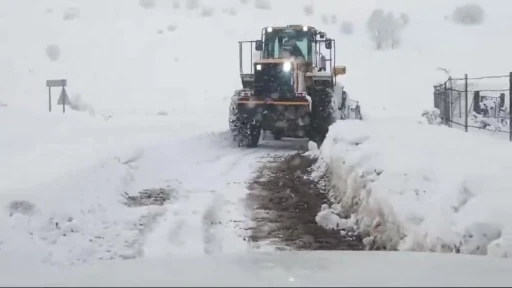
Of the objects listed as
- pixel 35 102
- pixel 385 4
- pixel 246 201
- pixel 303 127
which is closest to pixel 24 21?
pixel 35 102

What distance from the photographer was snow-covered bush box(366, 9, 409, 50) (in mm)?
64125

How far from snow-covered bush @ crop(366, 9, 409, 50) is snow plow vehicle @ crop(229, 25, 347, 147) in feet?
148

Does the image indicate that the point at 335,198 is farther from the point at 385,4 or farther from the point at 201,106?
the point at 385,4

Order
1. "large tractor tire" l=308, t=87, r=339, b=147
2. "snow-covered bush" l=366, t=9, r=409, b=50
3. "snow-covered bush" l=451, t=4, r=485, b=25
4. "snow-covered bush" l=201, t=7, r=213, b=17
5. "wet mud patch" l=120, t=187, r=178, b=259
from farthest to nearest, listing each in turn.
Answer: "snow-covered bush" l=201, t=7, r=213, b=17 → "snow-covered bush" l=451, t=4, r=485, b=25 → "snow-covered bush" l=366, t=9, r=409, b=50 → "large tractor tire" l=308, t=87, r=339, b=147 → "wet mud patch" l=120, t=187, r=178, b=259

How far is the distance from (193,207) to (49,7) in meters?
66.6

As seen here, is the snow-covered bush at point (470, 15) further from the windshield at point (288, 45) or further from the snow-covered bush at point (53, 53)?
the windshield at point (288, 45)

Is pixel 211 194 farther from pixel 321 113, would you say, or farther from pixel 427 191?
pixel 321 113

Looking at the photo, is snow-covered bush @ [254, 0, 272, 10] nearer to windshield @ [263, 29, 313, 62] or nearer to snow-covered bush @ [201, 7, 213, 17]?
snow-covered bush @ [201, 7, 213, 17]

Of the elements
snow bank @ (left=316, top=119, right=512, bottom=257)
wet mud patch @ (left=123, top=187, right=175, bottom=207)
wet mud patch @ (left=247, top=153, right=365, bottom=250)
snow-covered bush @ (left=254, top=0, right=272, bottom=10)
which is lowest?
wet mud patch @ (left=247, top=153, right=365, bottom=250)

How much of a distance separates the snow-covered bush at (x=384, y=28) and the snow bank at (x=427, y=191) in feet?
170

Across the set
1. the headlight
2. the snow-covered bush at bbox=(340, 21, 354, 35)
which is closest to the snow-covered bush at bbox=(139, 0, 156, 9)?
the snow-covered bush at bbox=(340, 21, 354, 35)

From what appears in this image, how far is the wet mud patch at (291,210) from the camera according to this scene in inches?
330

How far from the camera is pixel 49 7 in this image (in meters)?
72.4

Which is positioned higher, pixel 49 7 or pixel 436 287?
pixel 49 7
